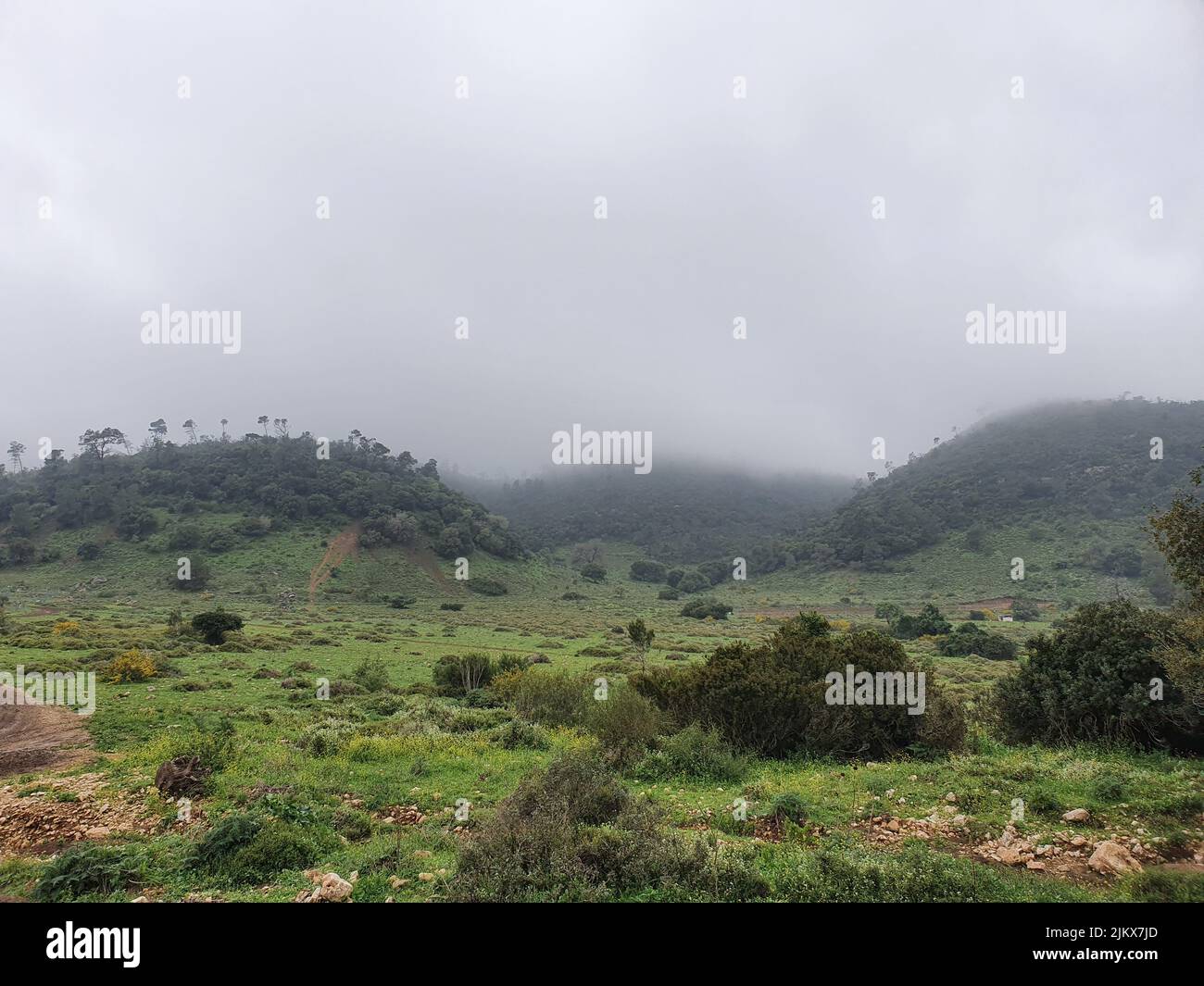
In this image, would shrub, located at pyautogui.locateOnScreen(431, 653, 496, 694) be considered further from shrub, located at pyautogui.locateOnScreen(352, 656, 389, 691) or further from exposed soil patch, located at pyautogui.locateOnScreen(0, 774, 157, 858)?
exposed soil patch, located at pyautogui.locateOnScreen(0, 774, 157, 858)

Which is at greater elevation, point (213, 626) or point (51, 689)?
point (51, 689)

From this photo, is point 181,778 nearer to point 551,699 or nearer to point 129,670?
point 551,699

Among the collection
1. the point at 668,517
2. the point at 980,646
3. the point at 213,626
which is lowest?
the point at 980,646

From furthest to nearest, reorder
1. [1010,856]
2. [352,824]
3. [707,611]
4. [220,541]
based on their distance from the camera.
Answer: [220,541]
[707,611]
[352,824]
[1010,856]

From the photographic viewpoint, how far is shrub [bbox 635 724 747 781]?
1063 cm

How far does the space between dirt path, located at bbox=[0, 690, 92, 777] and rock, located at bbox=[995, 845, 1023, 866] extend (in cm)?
1619

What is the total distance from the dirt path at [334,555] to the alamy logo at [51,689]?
152 feet

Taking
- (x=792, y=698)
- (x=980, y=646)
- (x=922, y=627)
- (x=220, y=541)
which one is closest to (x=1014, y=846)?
(x=792, y=698)

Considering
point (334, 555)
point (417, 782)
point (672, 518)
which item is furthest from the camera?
point (672, 518)

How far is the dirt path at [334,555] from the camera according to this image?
7162 cm

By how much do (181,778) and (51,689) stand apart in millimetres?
12972

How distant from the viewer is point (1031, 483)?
334 ft

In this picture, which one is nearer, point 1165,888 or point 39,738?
point 1165,888
